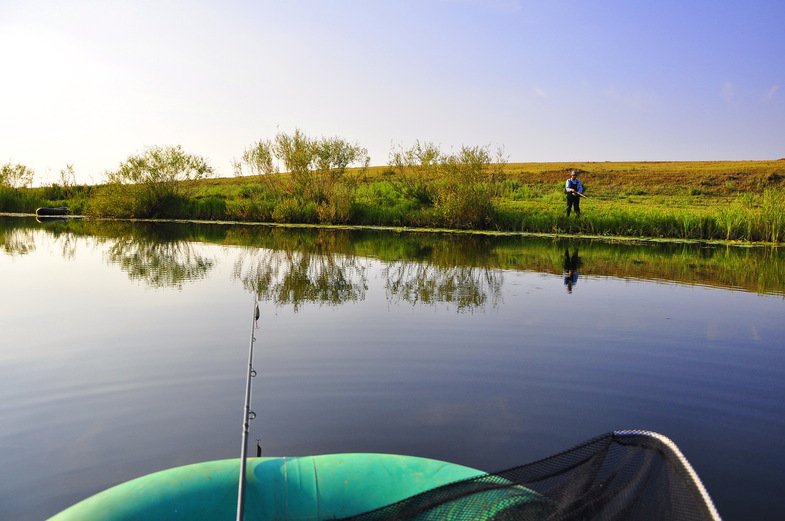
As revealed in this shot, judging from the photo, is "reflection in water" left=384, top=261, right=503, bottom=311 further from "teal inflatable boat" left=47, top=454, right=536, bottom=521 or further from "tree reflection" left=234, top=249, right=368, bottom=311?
"teal inflatable boat" left=47, top=454, right=536, bottom=521

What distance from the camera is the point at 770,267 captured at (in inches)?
547

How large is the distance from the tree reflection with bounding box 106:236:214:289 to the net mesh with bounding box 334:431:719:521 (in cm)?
836

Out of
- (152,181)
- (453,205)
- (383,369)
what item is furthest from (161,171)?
(383,369)

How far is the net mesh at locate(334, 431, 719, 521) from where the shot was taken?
256cm

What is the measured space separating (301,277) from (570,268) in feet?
16.2

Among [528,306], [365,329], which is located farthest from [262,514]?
[528,306]

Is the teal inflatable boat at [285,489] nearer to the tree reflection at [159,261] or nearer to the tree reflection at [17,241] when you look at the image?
the tree reflection at [159,261]

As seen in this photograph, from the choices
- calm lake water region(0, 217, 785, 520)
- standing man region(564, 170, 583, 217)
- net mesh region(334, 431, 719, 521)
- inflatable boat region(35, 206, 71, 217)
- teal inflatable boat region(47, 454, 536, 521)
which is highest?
standing man region(564, 170, 583, 217)

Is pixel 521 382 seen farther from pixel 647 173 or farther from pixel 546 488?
pixel 647 173

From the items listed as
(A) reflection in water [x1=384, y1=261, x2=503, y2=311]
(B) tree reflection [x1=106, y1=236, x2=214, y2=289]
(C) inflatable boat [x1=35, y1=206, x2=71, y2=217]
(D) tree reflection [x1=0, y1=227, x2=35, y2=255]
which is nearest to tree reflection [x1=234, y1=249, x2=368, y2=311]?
(A) reflection in water [x1=384, y1=261, x2=503, y2=311]

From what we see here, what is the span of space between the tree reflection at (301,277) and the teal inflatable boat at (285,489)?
5.83 m

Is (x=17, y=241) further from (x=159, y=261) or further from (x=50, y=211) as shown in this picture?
(x=50, y=211)

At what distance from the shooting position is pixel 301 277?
37.8 ft

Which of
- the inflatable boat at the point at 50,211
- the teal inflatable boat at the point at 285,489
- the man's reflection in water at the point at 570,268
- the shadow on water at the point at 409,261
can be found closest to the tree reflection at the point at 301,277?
the shadow on water at the point at 409,261
